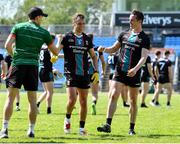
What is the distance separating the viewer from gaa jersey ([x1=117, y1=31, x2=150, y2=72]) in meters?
12.7

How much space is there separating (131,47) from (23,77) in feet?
7.67

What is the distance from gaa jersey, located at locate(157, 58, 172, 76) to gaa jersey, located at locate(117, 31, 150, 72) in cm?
1192

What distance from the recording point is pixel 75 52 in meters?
12.7

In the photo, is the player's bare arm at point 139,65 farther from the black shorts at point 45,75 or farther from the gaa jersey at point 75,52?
the black shorts at point 45,75

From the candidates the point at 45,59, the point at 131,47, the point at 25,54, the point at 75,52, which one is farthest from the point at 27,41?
the point at 45,59

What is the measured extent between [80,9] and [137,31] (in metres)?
72.2

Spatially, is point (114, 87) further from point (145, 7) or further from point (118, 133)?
point (145, 7)

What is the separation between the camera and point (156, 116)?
726 inches

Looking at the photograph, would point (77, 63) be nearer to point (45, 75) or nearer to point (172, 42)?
point (45, 75)

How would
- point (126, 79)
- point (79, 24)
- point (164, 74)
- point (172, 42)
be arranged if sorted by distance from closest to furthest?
point (79, 24)
point (126, 79)
point (164, 74)
point (172, 42)

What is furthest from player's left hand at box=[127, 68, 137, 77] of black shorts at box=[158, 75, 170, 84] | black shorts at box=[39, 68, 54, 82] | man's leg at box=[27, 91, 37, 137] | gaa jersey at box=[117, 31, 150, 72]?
black shorts at box=[158, 75, 170, 84]

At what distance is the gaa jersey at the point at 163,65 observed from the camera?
24.6 m

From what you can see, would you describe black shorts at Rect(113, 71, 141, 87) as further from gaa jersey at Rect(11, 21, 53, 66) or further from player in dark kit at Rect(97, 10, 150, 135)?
gaa jersey at Rect(11, 21, 53, 66)

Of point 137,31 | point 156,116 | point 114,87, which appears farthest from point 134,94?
point 156,116
